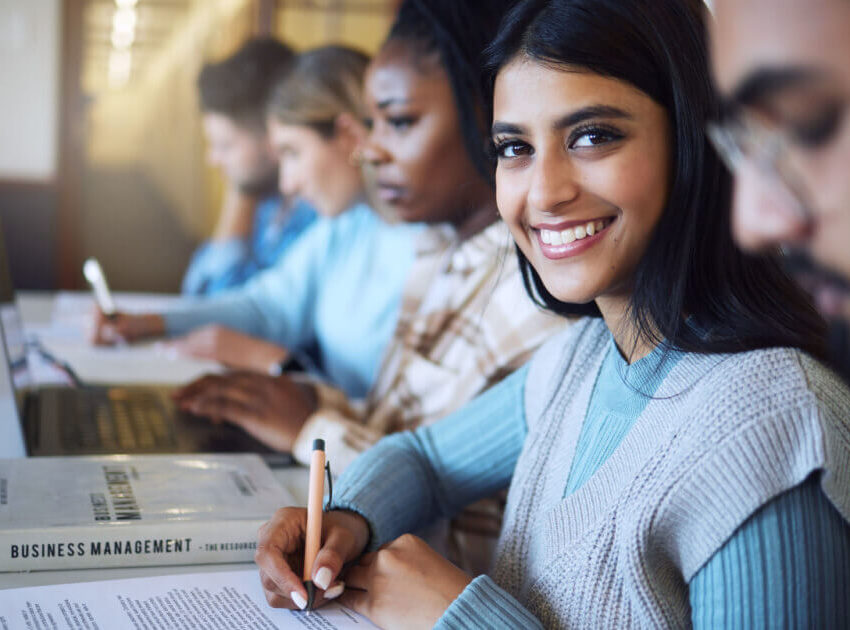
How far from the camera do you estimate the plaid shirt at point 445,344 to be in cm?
120

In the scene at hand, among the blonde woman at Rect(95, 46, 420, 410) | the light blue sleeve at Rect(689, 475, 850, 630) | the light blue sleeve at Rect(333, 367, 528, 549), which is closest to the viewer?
the light blue sleeve at Rect(689, 475, 850, 630)

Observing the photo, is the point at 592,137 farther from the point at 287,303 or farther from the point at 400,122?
the point at 287,303

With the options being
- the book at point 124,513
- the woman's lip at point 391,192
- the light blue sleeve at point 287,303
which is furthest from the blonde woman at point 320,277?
the book at point 124,513

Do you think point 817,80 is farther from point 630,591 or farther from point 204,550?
point 204,550

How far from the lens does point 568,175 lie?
29.1 inches

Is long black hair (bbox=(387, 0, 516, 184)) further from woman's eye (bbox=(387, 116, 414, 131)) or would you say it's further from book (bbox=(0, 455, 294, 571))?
book (bbox=(0, 455, 294, 571))

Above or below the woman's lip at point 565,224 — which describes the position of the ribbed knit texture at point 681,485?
below

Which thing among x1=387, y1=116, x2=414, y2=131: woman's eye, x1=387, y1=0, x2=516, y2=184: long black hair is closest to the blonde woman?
x1=387, y1=116, x2=414, y2=131: woman's eye

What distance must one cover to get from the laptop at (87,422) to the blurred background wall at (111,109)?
2047mm

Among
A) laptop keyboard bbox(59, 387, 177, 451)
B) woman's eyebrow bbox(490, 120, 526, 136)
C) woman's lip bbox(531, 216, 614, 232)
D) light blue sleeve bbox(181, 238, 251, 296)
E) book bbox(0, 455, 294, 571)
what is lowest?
light blue sleeve bbox(181, 238, 251, 296)

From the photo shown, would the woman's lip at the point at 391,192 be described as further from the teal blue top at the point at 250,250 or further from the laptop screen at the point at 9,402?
the teal blue top at the point at 250,250

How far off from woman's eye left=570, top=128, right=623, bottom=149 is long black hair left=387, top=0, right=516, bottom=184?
604 millimetres

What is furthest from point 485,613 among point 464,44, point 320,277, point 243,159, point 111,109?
point 111,109

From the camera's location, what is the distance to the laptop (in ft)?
3.52
